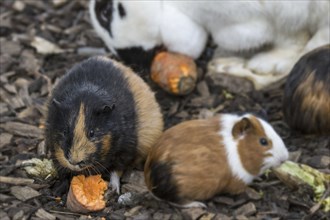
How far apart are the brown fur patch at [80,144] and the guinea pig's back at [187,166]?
17.6 inches

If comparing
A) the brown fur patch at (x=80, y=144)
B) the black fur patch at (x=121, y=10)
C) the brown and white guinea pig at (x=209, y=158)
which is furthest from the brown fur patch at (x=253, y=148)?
the black fur patch at (x=121, y=10)

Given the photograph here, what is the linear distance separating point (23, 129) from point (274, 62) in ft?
6.60

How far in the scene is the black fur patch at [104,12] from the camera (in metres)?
5.17

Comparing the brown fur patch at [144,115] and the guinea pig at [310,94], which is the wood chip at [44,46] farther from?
the guinea pig at [310,94]

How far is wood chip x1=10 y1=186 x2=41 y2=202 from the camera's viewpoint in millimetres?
3992

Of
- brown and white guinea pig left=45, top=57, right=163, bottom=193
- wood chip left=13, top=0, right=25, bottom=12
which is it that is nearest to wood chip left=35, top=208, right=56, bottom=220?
brown and white guinea pig left=45, top=57, right=163, bottom=193

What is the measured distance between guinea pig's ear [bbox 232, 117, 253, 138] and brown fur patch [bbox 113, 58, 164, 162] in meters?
0.53

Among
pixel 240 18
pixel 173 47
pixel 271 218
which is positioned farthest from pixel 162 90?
pixel 271 218

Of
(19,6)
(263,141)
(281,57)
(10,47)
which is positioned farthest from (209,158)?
(19,6)

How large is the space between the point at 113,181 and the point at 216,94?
1433 mm

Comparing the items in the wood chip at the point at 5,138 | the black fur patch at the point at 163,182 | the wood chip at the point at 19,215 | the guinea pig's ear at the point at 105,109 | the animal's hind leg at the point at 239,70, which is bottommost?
the wood chip at the point at 19,215

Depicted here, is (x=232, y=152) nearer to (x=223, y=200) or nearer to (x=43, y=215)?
(x=223, y=200)

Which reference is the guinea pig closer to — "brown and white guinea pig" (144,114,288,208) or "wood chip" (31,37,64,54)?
"brown and white guinea pig" (144,114,288,208)

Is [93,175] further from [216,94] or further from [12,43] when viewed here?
[12,43]
